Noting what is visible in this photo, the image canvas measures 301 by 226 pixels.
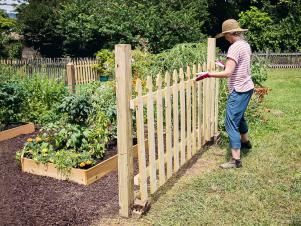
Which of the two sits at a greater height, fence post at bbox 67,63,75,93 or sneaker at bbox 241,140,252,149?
fence post at bbox 67,63,75,93

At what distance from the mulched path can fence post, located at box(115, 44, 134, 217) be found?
286 mm

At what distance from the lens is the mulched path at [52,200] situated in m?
4.05

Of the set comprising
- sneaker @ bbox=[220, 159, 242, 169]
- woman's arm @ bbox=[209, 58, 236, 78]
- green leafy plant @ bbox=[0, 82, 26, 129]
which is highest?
woman's arm @ bbox=[209, 58, 236, 78]

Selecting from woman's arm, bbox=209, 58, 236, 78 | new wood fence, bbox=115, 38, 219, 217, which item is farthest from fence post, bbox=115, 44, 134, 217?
woman's arm, bbox=209, 58, 236, 78

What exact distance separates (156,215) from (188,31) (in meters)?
19.5

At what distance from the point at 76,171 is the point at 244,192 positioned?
2094 mm

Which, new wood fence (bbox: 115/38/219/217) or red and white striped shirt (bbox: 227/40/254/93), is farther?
red and white striped shirt (bbox: 227/40/254/93)

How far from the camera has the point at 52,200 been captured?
4500 mm

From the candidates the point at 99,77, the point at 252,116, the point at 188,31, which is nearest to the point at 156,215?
the point at 252,116

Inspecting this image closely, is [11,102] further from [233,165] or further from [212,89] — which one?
[233,165]

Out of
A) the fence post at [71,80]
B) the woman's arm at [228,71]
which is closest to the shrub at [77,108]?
the woman's arm at [228,71]

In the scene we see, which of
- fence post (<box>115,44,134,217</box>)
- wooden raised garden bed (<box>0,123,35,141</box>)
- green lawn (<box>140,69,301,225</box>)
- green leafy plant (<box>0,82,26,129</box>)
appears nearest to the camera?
fence post (<box>115,44,134,217</box>)

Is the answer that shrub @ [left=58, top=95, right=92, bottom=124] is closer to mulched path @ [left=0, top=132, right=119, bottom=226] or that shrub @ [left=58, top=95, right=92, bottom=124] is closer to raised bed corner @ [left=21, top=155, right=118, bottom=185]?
raised bed corner @ [left=21, top=155, right=118, bottom=185]

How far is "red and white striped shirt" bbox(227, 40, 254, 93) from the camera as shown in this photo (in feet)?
16.6
